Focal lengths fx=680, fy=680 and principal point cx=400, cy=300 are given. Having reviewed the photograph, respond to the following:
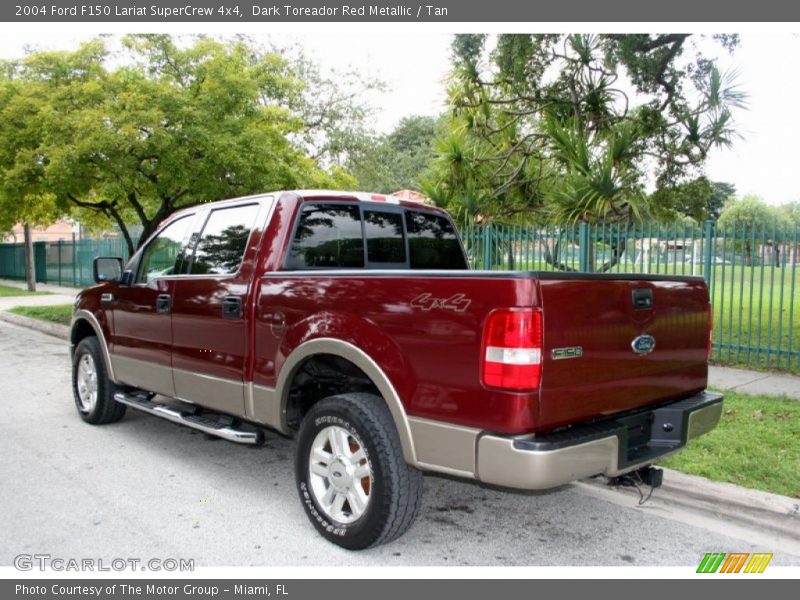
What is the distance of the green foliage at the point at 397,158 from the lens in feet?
120

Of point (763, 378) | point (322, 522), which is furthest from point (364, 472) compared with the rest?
point (763, 378)

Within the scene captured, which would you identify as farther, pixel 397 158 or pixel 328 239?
pixel 397 158

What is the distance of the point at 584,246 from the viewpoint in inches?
380

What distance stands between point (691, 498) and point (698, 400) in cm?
89

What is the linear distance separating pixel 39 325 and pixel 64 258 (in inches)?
596

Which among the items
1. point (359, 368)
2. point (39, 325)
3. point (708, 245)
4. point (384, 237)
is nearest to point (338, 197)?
point (384, 237)

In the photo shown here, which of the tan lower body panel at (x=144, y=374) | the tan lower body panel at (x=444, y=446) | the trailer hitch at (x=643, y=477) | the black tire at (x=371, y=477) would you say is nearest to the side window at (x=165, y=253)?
the tan lower body panel at (x=144, y=374)

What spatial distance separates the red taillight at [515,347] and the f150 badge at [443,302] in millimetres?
150

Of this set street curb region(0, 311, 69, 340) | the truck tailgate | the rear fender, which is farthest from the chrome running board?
street curb region(0, 311, 69, 340)

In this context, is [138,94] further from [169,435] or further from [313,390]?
[313,390]

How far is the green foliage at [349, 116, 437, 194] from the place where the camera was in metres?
36.5

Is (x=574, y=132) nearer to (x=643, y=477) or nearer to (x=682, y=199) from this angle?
(x=682, y=199)

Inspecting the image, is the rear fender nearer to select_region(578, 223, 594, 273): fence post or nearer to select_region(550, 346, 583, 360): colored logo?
select_region(550, 346, 583, 360): colored logo

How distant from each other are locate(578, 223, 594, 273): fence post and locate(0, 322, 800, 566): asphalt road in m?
5.55
